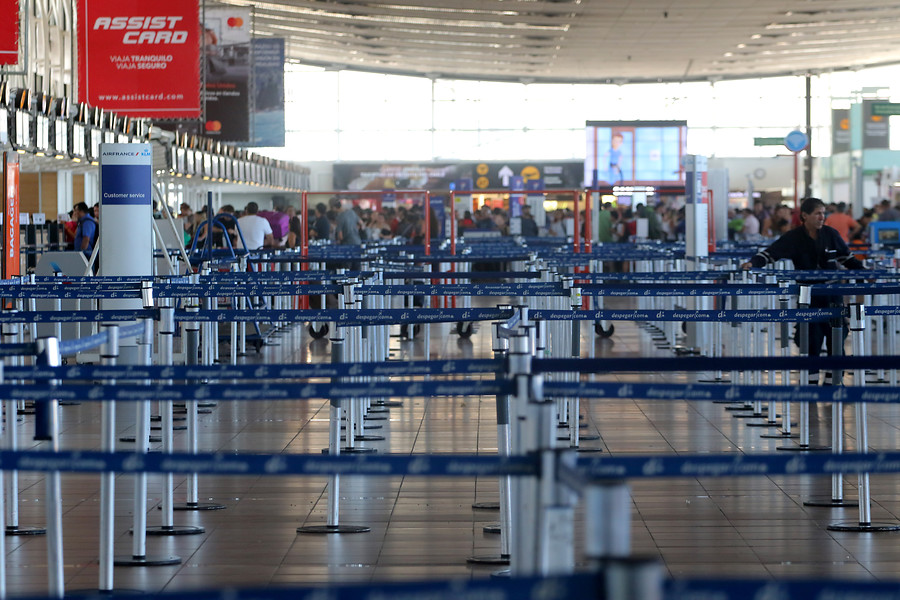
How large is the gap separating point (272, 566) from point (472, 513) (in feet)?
4.27

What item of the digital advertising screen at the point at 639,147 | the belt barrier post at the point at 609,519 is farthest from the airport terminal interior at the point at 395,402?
the digital advertising screen at the point at 639,147

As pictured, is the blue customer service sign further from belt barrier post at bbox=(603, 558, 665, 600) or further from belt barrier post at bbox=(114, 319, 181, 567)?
belt barrier post at bbox=(603, 558, 665, 600)

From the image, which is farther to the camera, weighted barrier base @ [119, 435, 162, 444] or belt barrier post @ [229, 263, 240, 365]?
belt barrier post @ [229, 263, 240, 365]

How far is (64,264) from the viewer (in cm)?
1311

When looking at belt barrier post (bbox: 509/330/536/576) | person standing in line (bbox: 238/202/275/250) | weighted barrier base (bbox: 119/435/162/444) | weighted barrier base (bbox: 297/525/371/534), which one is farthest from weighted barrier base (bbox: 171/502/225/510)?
person standing in line (bbox: 238/202/275/250)

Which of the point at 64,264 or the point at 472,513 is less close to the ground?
the point at 64,264

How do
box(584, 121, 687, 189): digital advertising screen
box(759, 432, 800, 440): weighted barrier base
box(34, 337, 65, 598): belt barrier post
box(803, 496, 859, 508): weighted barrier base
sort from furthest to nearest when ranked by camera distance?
box(584, 121, 687, 189): digital advertising screen < box(759, 432, 800, 440): weighted barrier base < box(803, 496, 859, 508): weighted barrier base < box(34, 337, 65, 598): belt barrier post

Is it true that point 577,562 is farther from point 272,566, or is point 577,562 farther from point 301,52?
point 301,52

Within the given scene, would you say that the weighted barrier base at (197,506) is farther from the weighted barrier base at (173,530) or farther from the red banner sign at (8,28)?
the red banner sign at (8,28)

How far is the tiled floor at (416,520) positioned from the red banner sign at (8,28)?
4.77 metres

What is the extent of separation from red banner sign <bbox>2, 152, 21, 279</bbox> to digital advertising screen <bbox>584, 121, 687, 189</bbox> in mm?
20839

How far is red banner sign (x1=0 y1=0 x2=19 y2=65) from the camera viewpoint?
480 inches

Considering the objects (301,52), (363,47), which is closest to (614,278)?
(363,47)

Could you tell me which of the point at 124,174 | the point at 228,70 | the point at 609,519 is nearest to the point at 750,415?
the point at 124,174
